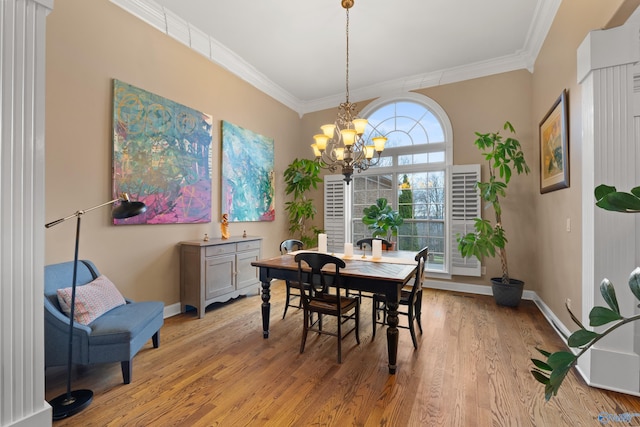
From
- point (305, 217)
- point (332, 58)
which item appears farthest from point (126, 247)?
point (332, 58)

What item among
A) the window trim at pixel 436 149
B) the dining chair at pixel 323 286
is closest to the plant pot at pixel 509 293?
the window trim at pixel 436 149

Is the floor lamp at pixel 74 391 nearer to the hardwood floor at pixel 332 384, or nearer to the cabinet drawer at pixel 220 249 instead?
the hardwood floor at pixel 332 384

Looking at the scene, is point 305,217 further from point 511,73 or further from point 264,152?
point 511,73

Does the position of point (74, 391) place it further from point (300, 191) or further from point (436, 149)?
point (436, 149)

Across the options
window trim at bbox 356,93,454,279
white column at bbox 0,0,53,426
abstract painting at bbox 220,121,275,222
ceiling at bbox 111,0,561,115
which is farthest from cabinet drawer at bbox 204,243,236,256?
window trim at bbox 356,93,454,279

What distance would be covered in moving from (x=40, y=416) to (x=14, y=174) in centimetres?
122

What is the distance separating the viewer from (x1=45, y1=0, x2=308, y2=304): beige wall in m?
2.48

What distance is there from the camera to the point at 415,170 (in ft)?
16.3

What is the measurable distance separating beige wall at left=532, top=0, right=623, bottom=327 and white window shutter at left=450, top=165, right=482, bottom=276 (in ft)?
2.74

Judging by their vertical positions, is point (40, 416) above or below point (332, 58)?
below

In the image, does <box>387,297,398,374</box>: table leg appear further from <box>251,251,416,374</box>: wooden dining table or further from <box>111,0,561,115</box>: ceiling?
<box>111,0,561,115</box>: ceiling

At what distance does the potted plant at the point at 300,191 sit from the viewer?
5.19 meters

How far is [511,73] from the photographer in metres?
4.26

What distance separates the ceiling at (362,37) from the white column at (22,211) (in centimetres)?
209
